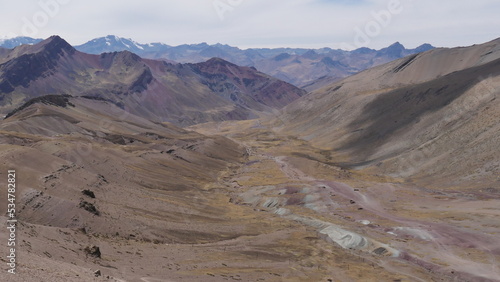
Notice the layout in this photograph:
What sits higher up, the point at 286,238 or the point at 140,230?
the point at 140,230

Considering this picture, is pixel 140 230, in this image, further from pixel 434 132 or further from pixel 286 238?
pixel 434 132

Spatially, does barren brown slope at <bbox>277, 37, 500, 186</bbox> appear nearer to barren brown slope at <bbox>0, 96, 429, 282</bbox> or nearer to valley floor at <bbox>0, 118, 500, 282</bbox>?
valley floor at <bbox>0, 118, 500, 282</bbox>

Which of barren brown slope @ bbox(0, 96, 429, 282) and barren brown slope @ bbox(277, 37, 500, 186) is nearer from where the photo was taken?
barren brown slope @ bbox(0, 96, 429, 282)

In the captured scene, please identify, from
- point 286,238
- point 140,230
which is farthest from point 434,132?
point 140,230

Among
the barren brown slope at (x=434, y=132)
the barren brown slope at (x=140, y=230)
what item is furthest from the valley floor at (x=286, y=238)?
the barren brown slope at (x=434, y=132)

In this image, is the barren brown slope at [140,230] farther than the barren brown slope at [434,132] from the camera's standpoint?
No

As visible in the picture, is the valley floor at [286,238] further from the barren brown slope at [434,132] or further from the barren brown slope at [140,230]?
the barren brown slope at [434,132]

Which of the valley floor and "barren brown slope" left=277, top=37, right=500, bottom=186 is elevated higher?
"barren brown slope" left=277, top=37, right=500, bottom=186

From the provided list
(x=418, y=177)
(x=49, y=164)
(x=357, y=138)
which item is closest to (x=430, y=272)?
(x=49, y=164)

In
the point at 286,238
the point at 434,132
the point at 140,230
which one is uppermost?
the point at 434,132

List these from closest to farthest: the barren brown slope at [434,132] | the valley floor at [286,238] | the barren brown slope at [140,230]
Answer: the barren brown slope at [140,230] → the valley floor at [286,238] → the barren brown slope at [434,132]

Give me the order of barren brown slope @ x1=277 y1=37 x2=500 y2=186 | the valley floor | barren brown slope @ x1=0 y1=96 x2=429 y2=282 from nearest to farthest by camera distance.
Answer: barren brown slope @ x1=0 y1=96 x2=429 y2=282
the valley floor
barren brown slope @ x1=277 y1=37 x2=500 y2=186

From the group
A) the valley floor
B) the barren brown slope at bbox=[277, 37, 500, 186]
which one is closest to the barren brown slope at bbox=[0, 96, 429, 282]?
the valley floor
